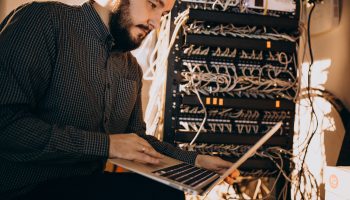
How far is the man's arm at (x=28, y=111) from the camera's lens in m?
0.77

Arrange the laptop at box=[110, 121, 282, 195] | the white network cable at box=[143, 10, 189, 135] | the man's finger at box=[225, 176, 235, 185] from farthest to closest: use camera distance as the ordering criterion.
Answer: the white network cable at box=[143, 10, 189, 135] < the man's finger at box=[225, 176, 235, 185] < the laptop at box=[110, 121, 282, 195]

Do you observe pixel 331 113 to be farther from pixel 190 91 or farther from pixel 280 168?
pixel 190 91

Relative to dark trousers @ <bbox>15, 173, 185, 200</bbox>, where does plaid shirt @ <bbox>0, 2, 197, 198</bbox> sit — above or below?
above

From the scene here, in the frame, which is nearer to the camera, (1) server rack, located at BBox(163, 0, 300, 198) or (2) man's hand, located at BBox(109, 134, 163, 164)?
(2) man's hand, located at BBox(109, 134, 163, 164)

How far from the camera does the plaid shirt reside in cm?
78

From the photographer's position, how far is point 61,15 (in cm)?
97

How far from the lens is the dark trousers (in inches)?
32.6

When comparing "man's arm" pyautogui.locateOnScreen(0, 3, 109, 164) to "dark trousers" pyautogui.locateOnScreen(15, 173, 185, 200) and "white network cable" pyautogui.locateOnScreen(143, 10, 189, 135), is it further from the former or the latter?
"white network cable" pyautogui.locateOnScreen(143, 10, 189, 135)

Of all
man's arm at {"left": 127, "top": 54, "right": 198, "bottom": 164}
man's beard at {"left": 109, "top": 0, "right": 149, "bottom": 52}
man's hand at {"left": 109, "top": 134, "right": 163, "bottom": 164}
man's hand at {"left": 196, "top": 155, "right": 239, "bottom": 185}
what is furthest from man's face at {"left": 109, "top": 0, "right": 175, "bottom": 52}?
man's hand at {"left": 196, "top": 155, "right": 239, "bottom": 185}

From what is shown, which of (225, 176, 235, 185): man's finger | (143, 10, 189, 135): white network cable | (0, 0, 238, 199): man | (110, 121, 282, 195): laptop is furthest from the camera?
(143, 10, 189, 135): white network cable

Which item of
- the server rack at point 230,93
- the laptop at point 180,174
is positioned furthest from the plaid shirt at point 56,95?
the server rack at point 230,93

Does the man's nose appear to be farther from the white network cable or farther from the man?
the white network cable

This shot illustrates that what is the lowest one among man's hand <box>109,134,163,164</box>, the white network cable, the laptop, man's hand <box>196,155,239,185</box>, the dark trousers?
the dark trousers

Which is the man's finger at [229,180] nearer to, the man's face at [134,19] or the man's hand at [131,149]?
the man's hand at [131,149]
